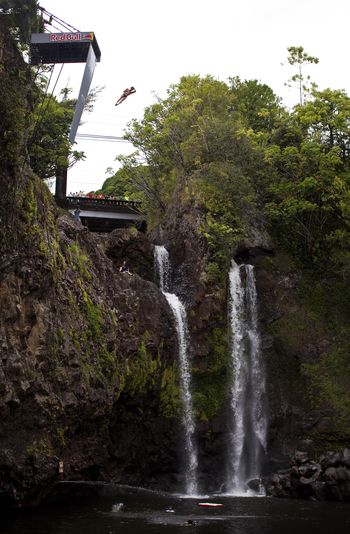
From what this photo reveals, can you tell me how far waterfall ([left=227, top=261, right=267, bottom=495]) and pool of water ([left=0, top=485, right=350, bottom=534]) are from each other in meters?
2.71

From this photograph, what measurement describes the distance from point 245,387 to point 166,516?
9.63m

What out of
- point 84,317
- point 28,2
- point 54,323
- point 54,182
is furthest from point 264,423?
point 54,182

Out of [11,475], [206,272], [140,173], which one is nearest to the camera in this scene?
[11,475]

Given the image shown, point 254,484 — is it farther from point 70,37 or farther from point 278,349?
point 70,37

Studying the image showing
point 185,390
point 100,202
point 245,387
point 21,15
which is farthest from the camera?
point 100,202

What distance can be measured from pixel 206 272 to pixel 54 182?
1803cm

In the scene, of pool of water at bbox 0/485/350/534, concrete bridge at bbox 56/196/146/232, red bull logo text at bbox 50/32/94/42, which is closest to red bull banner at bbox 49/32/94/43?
red bull logo text at bbox 50/32/94/42

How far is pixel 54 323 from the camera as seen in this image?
1900 cm

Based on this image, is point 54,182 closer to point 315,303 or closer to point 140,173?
point 140,173

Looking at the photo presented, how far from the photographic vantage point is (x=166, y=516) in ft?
57.5

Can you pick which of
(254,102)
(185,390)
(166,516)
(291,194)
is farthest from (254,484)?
(254,102)

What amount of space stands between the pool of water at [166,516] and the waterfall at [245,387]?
8.88ft

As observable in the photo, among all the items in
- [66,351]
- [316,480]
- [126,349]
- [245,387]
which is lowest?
[316,480]

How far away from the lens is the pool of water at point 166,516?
1546 centimetres
